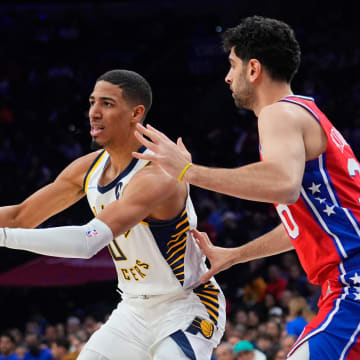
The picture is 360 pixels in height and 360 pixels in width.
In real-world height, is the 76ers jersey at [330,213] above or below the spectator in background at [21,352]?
above

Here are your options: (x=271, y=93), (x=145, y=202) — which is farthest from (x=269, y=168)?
(x=145, y=202)

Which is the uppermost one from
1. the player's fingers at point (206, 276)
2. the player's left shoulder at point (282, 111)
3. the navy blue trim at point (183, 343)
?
the player's left shoulder at point (282, 111)

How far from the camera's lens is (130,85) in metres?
4.57

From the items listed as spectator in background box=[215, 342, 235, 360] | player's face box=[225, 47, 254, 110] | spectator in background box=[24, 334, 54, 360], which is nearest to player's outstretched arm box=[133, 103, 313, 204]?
player's face box=[225, 47, 254, 110]

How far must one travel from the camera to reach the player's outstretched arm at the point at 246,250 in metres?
4.16

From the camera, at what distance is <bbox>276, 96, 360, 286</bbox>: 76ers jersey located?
332 centimetres

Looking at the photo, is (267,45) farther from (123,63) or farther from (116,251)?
(123,63)

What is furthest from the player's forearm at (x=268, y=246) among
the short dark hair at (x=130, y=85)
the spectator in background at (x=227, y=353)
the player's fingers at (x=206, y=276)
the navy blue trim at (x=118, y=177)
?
the spectator in background at (x=227, y=353)

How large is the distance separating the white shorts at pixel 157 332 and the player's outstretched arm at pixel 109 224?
1.89 ft

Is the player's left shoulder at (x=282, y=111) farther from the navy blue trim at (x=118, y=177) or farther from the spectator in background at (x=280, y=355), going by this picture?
the spectator in background at (x=280, y=355)

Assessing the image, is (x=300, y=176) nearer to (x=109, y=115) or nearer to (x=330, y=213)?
(x=330, y=213)

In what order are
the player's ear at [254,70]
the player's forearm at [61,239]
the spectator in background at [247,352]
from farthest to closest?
the spectator in background at [247,352] → the player's forearm at [61,239] → the player's ear at [254,70]

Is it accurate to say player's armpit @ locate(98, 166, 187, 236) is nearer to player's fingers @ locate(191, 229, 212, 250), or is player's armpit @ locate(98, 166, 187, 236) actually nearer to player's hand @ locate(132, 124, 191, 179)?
player's fingers @ locate(191, 229, 212, 250)

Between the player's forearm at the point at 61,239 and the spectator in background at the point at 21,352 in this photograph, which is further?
the spectator in background at the point at 21,352
